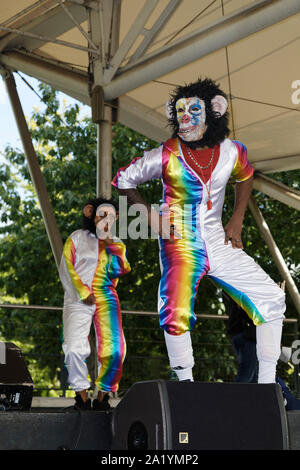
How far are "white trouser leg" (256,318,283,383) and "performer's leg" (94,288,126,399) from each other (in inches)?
54.6

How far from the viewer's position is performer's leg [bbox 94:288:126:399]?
4.22 m

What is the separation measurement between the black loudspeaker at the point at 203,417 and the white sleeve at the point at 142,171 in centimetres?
101

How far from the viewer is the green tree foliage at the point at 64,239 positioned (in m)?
12.3

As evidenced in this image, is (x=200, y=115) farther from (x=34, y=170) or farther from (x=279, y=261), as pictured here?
(x=279, y=261)

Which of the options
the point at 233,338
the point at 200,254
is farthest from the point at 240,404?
the point at 233,338

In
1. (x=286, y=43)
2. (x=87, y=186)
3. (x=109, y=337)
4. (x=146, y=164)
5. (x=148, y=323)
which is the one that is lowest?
(x=109, y=337)

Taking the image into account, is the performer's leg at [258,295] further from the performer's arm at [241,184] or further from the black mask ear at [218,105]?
the black mask ear at [218,105]

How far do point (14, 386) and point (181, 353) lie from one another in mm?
929

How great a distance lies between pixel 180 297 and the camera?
2.96 metres

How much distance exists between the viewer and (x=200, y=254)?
3035 mm

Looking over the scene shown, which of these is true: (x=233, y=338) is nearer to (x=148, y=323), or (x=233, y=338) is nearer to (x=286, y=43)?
(x=286, y=43)

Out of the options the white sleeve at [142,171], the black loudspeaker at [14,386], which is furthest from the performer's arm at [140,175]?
the black loudspeaker at [14,386]

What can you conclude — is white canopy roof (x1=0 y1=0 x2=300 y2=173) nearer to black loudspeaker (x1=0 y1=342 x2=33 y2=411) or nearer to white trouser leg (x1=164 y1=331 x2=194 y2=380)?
white trouser leg (x1=164 y1=331 x2=194 y2=380)

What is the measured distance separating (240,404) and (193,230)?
84 cm
